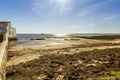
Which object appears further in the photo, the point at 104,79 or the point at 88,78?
the point at 88,78

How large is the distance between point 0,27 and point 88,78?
46485 millimetres

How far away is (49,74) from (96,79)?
117 inches

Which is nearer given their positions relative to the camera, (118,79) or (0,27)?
(118,79)

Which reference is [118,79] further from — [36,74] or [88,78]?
[36,74]

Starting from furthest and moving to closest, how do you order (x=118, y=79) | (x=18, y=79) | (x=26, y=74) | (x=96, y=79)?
1. (x=26, y=74)
2. (x=18, y=79)
3. (x=96, y=79)
4. (x=118, y=79)

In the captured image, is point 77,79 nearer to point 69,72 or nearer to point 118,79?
point 69,72

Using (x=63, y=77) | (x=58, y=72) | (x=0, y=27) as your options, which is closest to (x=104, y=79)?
(x=63, y=77)

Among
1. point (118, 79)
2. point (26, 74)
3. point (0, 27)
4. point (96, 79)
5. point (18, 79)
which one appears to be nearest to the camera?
point (118, 79)

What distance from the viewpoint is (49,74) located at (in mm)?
9453

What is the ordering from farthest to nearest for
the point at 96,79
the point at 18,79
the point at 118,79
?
the point at 18,79 < the point at 96,79 < the point at 118,79

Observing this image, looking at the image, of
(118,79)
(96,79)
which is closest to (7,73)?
(96,79)

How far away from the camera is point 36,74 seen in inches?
378

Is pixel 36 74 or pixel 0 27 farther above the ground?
pixel 0 27

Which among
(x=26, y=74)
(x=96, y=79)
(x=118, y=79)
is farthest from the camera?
(x=26, y=74)
